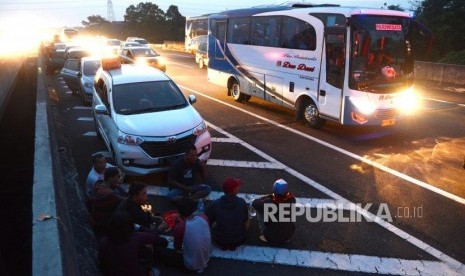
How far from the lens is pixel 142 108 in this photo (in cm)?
834

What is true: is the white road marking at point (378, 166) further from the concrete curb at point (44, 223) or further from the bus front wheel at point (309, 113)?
the concrete curb at point (44, 223)

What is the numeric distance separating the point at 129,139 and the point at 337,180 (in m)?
4.27

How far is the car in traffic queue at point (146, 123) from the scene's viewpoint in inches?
295

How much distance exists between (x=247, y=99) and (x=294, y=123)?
3994 mm

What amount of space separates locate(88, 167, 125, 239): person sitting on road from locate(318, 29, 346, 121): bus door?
6683 millimetres

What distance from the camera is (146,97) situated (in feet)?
28.6

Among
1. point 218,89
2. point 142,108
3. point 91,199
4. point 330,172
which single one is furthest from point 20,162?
point 218,89

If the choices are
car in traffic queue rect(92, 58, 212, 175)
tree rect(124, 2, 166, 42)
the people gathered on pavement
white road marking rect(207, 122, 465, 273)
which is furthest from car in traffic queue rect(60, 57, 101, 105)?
tree rect(124, 2, 166, 42)

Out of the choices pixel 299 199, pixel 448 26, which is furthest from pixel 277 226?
pixel 448 26

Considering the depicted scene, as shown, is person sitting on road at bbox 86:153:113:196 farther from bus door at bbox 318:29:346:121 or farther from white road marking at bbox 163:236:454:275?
bus door at bbox 318:29:346:121

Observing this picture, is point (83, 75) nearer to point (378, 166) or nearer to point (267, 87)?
point (267, 87)

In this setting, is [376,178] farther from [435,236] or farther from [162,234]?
[162,234]

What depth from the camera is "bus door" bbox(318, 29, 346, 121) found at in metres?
10.2

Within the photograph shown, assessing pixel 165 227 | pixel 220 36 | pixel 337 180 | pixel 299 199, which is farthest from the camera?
pixel 220 36
